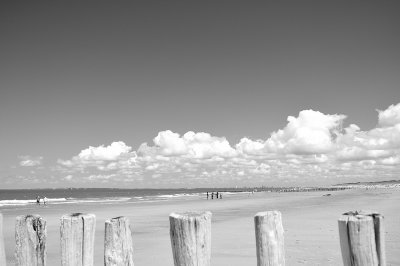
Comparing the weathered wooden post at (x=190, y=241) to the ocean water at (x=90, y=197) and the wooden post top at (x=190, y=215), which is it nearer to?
the wooden post top at (x=190, y=215)

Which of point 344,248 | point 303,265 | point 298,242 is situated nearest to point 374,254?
point 344,248

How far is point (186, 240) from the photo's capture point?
3.28 m

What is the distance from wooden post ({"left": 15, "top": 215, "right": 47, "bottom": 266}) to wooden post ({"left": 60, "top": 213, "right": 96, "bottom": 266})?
220 millimetres

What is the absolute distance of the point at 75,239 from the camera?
3.55m

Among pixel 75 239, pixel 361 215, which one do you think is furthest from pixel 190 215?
pixel 361 215

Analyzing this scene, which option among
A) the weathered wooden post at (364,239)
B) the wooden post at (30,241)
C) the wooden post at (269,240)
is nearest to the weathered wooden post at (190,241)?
the wooden post at (269,240)

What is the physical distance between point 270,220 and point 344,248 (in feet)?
2.21

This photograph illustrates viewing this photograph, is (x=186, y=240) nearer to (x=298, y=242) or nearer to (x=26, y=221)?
(x=26, y=221)

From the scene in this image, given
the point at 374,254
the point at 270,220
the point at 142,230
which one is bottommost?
the point at 142,230

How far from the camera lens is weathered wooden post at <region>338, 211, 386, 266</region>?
3150 millimetres

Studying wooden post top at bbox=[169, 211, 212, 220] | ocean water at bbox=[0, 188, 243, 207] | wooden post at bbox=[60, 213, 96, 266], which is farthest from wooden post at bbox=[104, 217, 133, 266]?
ocean water at bbox=[0, 188, 243, 207]

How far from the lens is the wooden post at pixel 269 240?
3537 mm

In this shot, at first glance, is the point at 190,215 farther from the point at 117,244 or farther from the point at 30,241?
the point at 30,241

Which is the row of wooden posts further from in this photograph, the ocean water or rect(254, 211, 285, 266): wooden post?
the ocean water
